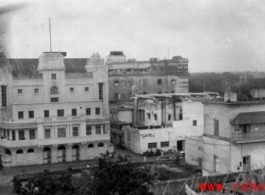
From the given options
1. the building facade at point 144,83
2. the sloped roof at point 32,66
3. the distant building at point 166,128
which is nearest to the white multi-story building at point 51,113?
the sloped roof at point 32,66

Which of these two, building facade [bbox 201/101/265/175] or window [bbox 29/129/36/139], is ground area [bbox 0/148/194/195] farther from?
building facade [bbox 201/101/265/175]

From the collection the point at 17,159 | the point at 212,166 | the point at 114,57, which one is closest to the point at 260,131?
the point at 212,166

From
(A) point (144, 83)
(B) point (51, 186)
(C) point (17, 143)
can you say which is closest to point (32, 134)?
(C) point (17, 143)

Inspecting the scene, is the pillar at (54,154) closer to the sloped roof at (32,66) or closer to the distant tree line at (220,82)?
the sloped roof at (32,66)

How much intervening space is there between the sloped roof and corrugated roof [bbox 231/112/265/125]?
24822 mm

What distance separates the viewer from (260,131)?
1286 inches

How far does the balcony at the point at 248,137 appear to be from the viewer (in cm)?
3188

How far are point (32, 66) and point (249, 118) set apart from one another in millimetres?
28655

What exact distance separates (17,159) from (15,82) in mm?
9425

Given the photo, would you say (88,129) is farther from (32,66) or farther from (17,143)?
(32,66)

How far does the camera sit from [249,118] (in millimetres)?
32531

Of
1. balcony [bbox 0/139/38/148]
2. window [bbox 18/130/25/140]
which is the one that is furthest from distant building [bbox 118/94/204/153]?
window [bbox 18/130/25/140]

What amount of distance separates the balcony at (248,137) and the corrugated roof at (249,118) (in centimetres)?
83

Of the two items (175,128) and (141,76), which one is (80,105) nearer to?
(175,128)
